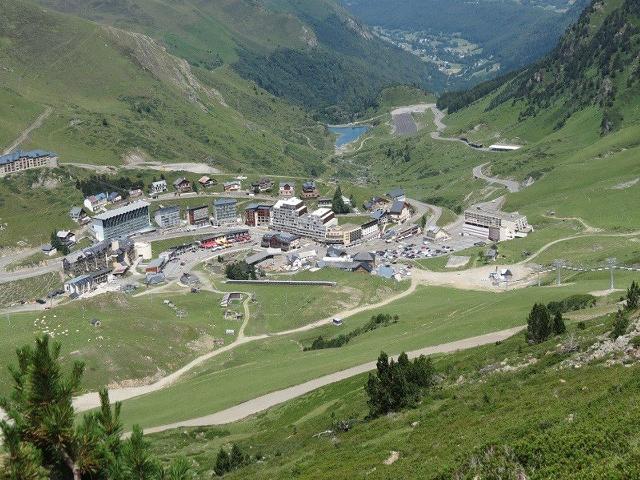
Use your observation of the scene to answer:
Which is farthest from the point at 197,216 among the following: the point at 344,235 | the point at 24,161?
the point at 24,161

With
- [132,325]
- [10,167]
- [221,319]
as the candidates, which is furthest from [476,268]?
[10,167]

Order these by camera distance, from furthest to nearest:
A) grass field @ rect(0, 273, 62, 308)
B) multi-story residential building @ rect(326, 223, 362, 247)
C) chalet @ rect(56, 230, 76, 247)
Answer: multi-story residential building @ rect(326, 223, 362, 247)
chalet @ rect(56, 230, 76, 247)
grass field @ rect(0, 273, 62, 308)

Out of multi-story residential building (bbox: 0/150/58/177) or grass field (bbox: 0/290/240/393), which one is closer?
grass field (bbox: 0/290/240/393)

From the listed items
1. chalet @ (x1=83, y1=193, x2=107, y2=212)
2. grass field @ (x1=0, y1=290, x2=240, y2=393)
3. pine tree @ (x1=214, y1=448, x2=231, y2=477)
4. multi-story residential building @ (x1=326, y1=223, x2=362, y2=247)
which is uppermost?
chalet @ (x1=83, y1=193, x2=107, y2=212)

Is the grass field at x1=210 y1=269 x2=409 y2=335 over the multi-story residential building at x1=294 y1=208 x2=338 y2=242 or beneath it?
beneath

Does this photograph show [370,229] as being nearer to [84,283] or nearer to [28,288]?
[84,283]

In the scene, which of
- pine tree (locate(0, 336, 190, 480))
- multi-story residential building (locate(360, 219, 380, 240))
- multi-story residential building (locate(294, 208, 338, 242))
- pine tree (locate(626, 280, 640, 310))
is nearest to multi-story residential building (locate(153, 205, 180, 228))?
multi-story residential building (locate(294, 208, 338, 242))

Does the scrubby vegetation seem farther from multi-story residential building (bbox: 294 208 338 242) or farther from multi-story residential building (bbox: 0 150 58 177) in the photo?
multi-story residential building (bbox: 0 150 58 177)
